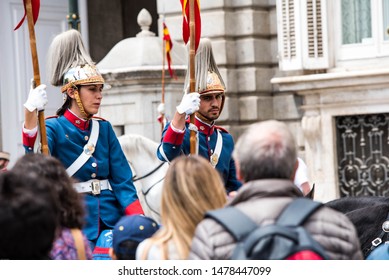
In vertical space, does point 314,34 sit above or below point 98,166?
above

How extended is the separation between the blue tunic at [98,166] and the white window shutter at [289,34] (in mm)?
5691

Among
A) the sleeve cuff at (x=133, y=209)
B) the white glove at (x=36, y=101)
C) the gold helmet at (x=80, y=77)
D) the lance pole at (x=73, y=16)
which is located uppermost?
the lance pole at (x=73, y=16)

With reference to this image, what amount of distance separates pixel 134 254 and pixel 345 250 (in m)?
0.94

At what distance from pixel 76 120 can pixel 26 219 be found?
9.08ft

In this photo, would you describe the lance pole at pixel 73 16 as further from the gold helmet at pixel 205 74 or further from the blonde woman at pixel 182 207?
the blonde woman at pixel 182 207

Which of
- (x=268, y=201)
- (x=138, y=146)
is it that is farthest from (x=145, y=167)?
(x=268, y=201)

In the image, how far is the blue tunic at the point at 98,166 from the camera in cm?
684

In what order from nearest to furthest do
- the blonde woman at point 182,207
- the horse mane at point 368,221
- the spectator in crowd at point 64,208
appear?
the blonde woman at point 182,207 < the spectator in crowd at point 64,208 < the horse mane at point 368,221

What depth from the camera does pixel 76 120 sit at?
275 inches

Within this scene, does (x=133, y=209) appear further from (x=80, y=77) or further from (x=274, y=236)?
→ (x=274, y=236)

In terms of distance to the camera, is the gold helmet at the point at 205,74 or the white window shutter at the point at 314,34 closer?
the gold helmet at the point at 205,74

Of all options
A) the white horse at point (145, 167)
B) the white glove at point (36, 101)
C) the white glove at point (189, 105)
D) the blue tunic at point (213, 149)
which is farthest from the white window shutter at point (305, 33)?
the white glove at point (36, 101)

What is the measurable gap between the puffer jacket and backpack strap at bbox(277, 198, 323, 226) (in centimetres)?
2

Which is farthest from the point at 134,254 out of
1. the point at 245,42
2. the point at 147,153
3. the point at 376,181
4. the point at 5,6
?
the point at 5,6
